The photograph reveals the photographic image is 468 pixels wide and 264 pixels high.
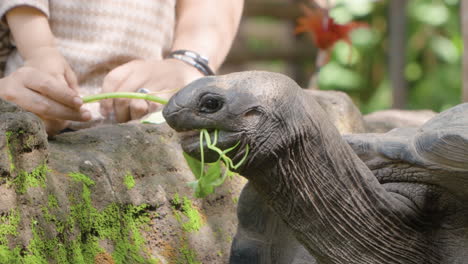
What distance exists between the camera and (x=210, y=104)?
909 millimetres

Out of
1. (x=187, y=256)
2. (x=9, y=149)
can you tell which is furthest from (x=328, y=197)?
(x=9, y=149)

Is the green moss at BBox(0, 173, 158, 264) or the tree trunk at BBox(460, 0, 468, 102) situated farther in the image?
the tree trunk at BBox(460, 0, 468, 102)

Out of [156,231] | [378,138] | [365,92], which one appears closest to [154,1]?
[156,231]

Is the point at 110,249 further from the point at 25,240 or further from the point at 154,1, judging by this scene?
the point at 154,1

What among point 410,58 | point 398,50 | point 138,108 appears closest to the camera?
point 138,108

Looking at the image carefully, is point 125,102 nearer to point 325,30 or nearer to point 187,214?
point 187,214

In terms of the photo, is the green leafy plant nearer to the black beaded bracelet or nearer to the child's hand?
the child's hand

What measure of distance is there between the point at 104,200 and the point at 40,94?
0.24 meters

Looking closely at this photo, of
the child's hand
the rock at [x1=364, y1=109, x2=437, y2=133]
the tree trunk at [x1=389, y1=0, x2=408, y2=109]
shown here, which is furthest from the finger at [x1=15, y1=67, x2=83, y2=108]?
the tree trunk at [x1=389, y1=0, x2=408, y2=109]

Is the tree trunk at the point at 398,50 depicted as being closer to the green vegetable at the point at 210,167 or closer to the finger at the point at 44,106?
the finger at the point at 44,106

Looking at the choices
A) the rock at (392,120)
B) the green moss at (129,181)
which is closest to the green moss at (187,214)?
the green moss at (129,181)

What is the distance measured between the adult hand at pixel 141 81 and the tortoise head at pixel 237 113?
50cm

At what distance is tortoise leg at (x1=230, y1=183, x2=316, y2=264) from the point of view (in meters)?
1.23

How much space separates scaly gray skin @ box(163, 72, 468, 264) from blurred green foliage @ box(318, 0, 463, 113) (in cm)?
358
